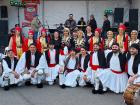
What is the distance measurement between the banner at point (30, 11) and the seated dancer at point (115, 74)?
480 inches

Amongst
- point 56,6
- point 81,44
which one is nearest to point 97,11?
point 56,6

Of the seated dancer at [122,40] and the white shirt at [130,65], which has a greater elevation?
the seated dancer at [122,40]

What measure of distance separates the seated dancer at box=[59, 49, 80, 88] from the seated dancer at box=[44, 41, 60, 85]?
29cm

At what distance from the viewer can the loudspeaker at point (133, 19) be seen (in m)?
21.0

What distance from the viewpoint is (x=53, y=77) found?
11750 millimetres

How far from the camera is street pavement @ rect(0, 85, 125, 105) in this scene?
9.59m

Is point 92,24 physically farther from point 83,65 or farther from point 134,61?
point 134,61

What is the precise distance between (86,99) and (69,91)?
1.03 meters

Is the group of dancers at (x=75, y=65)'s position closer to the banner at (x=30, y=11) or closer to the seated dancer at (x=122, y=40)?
the seated dancer at (x=122, y=40)

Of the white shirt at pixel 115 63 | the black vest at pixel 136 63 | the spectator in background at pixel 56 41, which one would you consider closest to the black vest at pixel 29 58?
the spectator in background at pixel 56 41

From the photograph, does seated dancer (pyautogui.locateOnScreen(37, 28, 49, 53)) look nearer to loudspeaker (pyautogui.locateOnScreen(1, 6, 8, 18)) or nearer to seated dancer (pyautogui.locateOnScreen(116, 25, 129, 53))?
seated dancer (pyautogui.locateOnScreen(116, 25, 129, 53))

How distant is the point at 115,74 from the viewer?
10.7 metres

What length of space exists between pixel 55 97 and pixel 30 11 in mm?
12801

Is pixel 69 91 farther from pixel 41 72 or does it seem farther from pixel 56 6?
pixel 56 6
